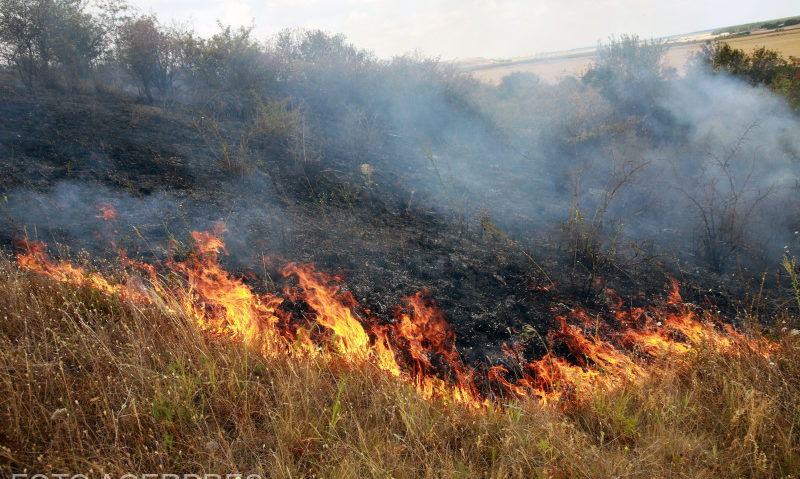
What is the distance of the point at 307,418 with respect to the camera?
2137 millimetres

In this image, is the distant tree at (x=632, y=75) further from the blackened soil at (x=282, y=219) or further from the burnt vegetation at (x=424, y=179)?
the blackened soil at (x=282, y=219)

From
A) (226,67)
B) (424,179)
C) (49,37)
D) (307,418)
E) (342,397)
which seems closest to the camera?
(307,418)

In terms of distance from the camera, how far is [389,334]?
123 inches

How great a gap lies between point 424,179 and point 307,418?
4712 mm

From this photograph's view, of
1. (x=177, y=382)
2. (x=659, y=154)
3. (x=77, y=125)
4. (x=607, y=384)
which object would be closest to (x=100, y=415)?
(x=177, y=382)

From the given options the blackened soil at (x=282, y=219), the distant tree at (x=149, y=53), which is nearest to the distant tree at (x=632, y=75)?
the blackened soil at (x=282, y=219)

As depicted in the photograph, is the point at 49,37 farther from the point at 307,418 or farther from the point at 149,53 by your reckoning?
the point at 307,418

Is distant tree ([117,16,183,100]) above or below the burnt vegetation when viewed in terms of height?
above

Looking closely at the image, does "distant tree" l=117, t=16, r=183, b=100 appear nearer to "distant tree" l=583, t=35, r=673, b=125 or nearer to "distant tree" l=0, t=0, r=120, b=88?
"distant tree" l=0, t=0, r=120, b=88

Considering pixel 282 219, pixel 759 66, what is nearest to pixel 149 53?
pixel 282 219

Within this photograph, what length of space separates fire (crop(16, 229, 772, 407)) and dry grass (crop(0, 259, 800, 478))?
17cm

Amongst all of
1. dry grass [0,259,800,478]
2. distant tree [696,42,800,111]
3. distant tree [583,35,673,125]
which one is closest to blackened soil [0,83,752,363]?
dry grass [0,259,800,478]

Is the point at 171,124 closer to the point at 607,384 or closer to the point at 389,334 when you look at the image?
the point at 389,334

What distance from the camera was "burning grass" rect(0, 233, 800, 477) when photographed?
1.93 metres
